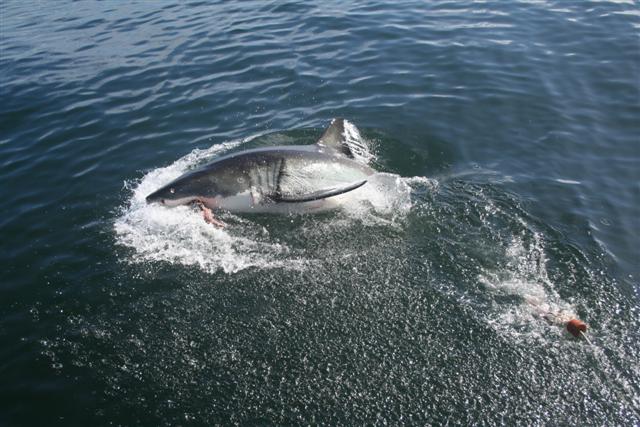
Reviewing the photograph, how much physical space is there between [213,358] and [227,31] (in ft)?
57.7

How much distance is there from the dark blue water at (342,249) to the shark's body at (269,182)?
15.0 inches

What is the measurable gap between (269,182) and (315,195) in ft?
3.20

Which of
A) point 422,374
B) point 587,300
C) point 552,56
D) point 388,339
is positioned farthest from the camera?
point 552,56

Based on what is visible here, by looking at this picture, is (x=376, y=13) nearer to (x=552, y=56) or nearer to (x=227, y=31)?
(x=227, y=31)

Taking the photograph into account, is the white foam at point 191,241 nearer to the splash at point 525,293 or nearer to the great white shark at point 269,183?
the great white shark at point 269,183

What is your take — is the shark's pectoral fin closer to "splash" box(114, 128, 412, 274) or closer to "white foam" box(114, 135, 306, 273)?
"splash" box(114, 128, 412, 274)

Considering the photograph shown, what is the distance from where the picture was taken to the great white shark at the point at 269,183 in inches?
395

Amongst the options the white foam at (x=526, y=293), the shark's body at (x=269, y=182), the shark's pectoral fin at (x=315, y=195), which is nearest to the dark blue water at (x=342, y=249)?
the white foam at (x=526, y=293)

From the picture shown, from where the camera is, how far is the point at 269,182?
33.2 ft

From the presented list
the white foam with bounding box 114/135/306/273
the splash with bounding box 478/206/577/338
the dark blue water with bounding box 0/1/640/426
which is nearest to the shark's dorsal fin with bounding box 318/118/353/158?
the dark blue water with bounding box 0/1/640/426

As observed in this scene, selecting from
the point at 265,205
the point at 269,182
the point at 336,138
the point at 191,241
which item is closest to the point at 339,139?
the point at 336,138

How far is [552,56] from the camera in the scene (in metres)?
17.2

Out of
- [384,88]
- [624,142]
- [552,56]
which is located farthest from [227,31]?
[624,142]

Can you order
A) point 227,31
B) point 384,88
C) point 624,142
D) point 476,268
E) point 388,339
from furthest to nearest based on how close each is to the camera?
point 227,31
point 384,88
point 624,142
point 476,268
point 388,339
